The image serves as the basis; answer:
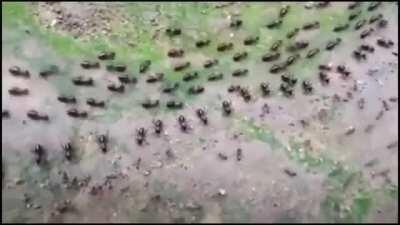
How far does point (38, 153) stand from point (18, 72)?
1.40 m

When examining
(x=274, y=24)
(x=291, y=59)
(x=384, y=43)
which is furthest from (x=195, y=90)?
(x=384, y=43)

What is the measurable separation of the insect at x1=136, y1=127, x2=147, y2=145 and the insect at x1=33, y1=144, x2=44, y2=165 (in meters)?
1.20

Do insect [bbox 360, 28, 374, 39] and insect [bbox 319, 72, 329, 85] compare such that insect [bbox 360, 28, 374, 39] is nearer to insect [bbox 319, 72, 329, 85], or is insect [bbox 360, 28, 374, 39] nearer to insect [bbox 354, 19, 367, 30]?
insect [bbox 354, 19, 367, 30]

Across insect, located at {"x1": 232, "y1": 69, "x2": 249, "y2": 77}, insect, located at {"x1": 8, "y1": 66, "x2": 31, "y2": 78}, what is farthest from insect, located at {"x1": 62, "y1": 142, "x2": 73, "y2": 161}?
insect, located at {"x1": 232, "y1": 69, "x2": 249, "y2": 77}

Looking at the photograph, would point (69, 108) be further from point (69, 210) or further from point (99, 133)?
point (69, 210)

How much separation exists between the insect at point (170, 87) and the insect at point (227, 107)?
2.35 feet

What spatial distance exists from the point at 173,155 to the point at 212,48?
7.11 feet

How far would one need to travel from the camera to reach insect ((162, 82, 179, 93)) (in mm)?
11117

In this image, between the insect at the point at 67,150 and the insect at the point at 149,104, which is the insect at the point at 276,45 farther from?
the insect at the point at 67,150

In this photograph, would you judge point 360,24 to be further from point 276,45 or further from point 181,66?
point 181,66

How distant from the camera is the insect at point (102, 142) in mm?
10312

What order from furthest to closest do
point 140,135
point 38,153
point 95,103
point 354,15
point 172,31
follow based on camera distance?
point 354,15
point 172,31
point 95,103
point 140,135
point 38,153

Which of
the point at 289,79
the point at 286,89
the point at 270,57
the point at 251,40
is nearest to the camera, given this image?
the point at 286,89

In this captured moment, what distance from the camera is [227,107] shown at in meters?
10.9
